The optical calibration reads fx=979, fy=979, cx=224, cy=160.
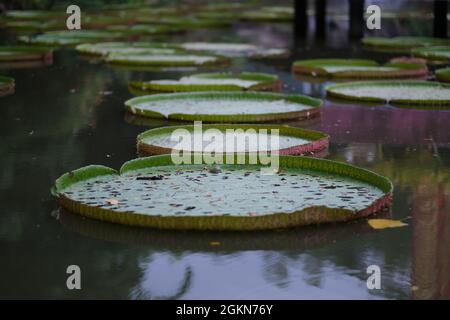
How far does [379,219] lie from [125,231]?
3.78 ft

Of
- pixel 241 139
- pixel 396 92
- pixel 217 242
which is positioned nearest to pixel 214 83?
pixel 396 92

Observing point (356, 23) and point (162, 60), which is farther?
point (356, 23)

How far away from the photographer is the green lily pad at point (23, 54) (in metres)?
10.9

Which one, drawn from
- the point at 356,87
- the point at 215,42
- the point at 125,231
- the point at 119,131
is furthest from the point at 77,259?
the point at 215,42

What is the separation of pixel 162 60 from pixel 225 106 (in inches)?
129

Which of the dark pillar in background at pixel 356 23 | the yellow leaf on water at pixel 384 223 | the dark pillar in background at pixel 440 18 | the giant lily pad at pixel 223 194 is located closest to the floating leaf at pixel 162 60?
the dark pillar in background at pixel 440 18

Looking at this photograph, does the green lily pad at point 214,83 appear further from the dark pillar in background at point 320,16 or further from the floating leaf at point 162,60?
the dark pillar in background at point 320,16

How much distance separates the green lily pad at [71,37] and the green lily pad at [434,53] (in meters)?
4.49

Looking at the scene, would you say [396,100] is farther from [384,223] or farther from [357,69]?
[384,223]

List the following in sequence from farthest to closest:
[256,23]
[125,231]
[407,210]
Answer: [256,23], [407,210], [125,231]

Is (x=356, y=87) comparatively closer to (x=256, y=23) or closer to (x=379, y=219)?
(x=379, y=219)

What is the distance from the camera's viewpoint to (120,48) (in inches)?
476

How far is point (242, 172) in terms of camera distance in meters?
5.12

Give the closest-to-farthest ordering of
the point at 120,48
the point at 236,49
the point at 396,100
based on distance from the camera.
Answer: the point at 396,100, the point at 120,48, the point at 236,49
